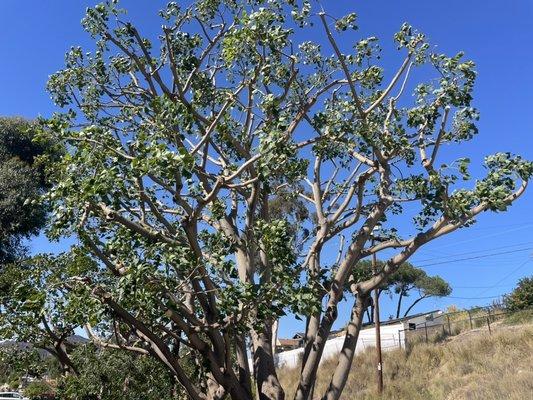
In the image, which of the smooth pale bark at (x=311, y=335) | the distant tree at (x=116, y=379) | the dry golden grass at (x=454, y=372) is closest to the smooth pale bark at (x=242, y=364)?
the smooth pale bark at (x=311, y=335)

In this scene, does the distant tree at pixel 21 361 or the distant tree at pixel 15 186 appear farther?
the distant tree at pixel 15 186

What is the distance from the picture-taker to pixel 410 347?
1214 inches

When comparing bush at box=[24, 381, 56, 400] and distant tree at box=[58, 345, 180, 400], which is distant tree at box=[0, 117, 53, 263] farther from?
distant tree at box=[58, 345, 180, 400]

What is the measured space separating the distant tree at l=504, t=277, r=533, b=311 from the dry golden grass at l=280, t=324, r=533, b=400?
30.5 feet

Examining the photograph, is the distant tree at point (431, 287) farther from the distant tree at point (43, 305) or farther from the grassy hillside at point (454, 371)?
the distant tree at point (43, 305)

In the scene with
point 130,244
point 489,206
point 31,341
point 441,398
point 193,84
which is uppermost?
point 193,84

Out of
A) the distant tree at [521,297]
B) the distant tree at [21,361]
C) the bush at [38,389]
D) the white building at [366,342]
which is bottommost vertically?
the bush at [38,389]

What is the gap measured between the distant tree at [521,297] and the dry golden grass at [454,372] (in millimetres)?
9304

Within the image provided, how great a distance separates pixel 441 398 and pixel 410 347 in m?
9.63

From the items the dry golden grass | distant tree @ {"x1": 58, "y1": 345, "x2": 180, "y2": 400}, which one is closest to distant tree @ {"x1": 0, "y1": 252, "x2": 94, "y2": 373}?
distant tree @ {"x1": 58, "y1": 345, "x2": 180, "y2": 400}

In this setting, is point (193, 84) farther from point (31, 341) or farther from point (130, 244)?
point (31, 341)

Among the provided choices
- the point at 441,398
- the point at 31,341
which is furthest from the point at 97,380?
the point at 441,398

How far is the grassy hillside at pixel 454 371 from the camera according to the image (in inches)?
771

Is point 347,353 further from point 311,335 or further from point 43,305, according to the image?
point 43,305
